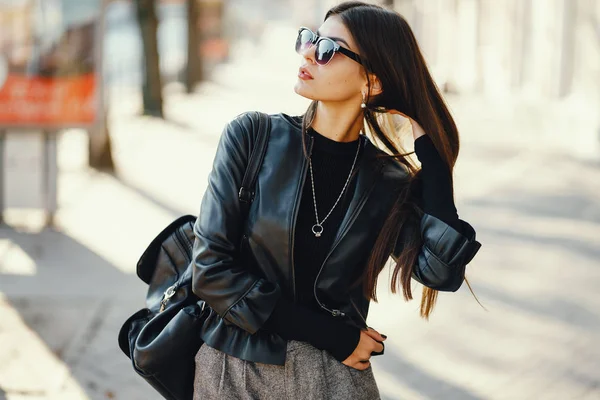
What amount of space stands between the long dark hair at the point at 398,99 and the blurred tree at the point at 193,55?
22027mm

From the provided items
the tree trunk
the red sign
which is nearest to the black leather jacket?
the red sign

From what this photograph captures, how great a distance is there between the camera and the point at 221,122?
1894 cm

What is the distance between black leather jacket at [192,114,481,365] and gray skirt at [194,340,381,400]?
0.04m

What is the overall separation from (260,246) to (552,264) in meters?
5.38

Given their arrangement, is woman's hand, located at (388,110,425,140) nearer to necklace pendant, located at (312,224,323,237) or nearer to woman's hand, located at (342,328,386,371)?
necklace pendant, located at (312,224,323,237)

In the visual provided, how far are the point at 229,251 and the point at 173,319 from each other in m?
0.26

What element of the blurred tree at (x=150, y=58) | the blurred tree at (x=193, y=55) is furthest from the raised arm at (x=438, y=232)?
the blurred tree at (x=193, y=55)

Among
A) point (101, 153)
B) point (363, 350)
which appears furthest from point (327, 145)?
point (101, 153)

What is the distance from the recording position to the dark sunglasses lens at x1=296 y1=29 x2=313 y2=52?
2725 mm

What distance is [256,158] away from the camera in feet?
8.57

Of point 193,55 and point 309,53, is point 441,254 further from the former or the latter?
point 193,55

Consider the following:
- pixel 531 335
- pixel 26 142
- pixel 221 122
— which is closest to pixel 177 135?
pixel 221 122

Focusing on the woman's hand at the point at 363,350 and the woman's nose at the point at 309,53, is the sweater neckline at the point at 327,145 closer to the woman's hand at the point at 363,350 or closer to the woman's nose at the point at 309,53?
the woman's nose at the point at 309,53

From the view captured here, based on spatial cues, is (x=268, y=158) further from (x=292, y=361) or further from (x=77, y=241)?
(x=77, y=241)
